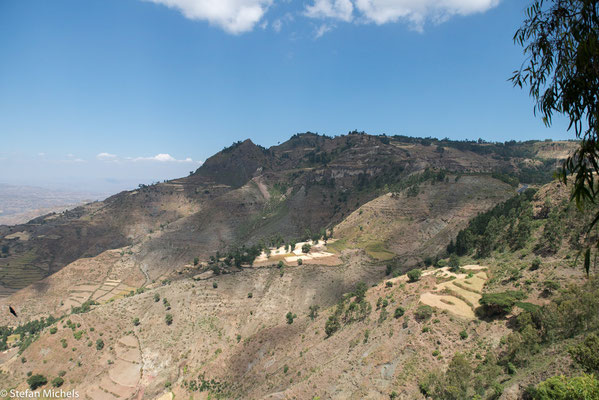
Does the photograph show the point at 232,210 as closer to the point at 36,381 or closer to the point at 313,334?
the point at 36,381

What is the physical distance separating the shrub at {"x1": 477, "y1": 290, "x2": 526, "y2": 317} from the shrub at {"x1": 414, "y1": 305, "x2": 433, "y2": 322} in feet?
17.7

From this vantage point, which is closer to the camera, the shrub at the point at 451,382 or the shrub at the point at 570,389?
the shrub at the point at 570,389

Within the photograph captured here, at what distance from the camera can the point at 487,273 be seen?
4638 centimetres

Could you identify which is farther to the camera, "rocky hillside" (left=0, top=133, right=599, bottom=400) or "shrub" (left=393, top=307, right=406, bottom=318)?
"shrub" (left=393, top=307, right=406, bottom=318)

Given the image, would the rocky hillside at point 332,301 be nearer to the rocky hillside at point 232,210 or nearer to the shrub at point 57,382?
the shrub at point 57,382

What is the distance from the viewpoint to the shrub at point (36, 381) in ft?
180

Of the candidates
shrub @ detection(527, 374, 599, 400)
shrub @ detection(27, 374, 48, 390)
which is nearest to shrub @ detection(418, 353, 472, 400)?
shrub @ detection(527, 374, 599, 400)

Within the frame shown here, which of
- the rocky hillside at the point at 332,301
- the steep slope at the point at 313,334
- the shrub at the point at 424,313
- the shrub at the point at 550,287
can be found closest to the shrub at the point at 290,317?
the rocky hillside at the point at 332,301

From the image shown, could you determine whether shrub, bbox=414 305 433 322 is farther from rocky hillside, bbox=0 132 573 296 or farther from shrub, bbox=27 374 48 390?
shrub, bbox=27 374 48 390

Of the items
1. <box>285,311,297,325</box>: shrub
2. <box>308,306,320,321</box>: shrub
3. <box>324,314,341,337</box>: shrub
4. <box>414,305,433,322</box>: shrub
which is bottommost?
<box>285,311,297,325</box>: shrub

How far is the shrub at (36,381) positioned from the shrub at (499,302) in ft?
233

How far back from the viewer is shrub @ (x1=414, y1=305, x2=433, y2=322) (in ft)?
121

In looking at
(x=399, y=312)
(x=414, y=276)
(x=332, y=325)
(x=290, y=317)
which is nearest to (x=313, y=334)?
(x=332, y=325)

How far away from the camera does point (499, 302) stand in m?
33.8
